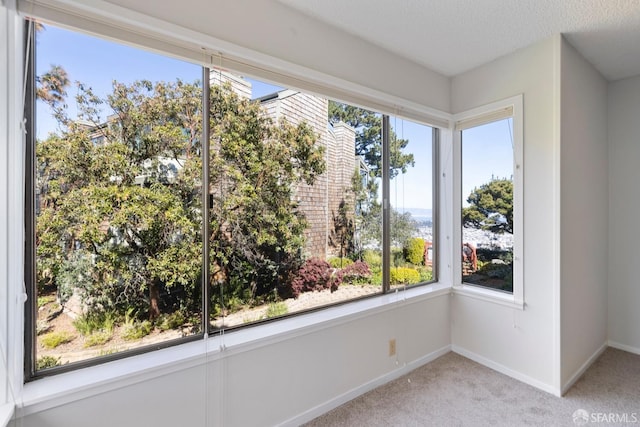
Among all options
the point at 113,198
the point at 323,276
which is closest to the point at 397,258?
the point at 323,276

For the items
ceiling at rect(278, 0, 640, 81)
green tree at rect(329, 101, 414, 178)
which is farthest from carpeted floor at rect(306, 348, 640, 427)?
ceiling at rect(278, 0, 640, 81)

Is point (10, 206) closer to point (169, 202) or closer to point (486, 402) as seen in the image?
point (169, 202)

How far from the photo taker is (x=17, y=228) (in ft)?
3.74

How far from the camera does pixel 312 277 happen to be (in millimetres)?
2072

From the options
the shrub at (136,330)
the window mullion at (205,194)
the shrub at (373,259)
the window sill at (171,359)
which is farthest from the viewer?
the shrub at (373,259)

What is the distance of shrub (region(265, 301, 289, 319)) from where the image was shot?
1870 mm

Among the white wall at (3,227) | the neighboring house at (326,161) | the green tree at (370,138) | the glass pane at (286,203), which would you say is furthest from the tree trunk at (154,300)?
the green tree at (370,138)

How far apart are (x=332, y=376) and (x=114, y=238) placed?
59.8 inches

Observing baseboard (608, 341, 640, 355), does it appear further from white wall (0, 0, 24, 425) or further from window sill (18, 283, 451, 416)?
white wall (0, 0, 24, 425)

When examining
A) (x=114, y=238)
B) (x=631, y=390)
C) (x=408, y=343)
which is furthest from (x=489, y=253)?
(x=114, y=238)

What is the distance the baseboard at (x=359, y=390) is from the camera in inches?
71.1

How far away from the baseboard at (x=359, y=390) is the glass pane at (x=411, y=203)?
636 millimetres

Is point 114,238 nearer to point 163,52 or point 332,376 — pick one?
point 163,52

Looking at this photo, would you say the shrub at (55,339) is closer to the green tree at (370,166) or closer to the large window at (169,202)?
the large window at (169,202)
